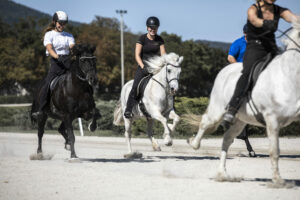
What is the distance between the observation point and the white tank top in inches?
520

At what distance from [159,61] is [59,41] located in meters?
2.69

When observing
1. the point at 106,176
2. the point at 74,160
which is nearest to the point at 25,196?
the point at 106,176

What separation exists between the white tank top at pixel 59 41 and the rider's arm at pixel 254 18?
6.14 m

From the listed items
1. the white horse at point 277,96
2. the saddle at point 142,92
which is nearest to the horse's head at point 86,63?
the saddle at point 142,92

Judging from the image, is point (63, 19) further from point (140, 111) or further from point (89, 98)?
point (140, 111)

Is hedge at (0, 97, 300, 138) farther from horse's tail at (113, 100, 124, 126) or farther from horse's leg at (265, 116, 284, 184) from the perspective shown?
horse's leg at (265, 116, 284, 184)

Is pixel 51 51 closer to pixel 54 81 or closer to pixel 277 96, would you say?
pixel 54 81

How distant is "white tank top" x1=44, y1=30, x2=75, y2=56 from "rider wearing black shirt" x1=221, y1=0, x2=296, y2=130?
5997mm

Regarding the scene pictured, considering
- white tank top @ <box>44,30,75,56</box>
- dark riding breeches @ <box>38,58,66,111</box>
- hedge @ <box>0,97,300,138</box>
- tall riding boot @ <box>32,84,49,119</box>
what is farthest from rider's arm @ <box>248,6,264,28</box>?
hedge @ <box>0,97,300,138</box>

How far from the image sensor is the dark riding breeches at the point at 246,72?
28.2 ft

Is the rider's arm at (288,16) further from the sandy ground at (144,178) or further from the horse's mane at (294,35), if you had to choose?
the sandy ground at (144,178)

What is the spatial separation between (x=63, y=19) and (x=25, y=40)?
260 ft

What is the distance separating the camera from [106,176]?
9672 mm

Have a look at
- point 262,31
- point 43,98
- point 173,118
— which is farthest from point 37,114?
point 262,31
